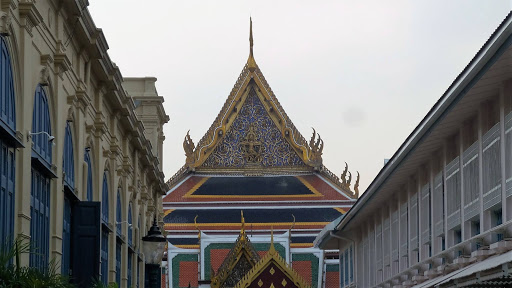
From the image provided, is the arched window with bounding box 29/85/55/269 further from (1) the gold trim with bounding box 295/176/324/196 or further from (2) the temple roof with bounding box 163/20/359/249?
(1) the gold trim with bounding box 295/176/324/196

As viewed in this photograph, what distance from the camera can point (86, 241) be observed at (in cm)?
2302

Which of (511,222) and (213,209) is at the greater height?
(213,209)

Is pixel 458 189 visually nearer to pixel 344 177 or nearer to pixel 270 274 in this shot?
pixel 270 274

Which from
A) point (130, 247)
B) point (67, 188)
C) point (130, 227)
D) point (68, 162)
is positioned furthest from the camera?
point (130, 227)

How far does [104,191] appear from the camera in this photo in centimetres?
2892

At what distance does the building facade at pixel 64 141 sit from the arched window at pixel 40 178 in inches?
0.6

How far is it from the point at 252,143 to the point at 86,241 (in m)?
48.5

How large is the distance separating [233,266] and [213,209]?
26.4 ft

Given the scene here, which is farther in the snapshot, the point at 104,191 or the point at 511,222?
the point at 104,191

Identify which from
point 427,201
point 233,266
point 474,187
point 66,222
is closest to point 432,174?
point 427,201

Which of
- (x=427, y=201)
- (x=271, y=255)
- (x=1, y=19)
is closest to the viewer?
(x=1, y=19)

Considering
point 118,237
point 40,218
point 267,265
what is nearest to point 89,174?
point 118,237

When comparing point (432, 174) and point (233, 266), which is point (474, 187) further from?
point (233, 266)

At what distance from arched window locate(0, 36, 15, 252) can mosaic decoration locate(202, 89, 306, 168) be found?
53472mm
